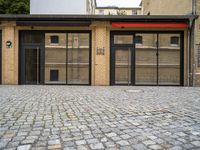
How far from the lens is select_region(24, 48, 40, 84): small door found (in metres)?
16.1

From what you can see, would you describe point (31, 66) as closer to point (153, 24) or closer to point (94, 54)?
point (94, 54)

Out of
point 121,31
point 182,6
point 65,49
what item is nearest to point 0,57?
point 65,49

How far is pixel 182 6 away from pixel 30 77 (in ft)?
36.6

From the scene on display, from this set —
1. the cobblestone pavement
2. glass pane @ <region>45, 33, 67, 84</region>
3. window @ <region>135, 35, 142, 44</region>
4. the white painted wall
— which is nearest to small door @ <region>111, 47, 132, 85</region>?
window @ <region>135, 35, 142, 44</region>

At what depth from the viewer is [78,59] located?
1628 cm

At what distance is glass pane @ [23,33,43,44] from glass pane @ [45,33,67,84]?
445 mm

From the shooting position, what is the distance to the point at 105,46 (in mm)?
15688

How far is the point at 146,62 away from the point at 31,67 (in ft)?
24.3

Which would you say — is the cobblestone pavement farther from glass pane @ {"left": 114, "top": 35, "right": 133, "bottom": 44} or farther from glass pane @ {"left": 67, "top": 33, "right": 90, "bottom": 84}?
glass pane @ {"left": 114, "top": 35, "right": 133, "bottom": 44}

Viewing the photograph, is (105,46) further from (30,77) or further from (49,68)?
(30,77)

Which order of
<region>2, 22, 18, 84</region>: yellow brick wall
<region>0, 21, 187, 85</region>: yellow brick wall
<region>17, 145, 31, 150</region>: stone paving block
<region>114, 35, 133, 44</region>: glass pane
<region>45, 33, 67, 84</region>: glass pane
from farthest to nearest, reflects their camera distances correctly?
<region>45, 33, 67, 84</region>: glass pane
<region>114, 35, 133, 44</region>: glass pane
<region>2, 22, 18, 84</region>: yellow brick wall
<region>0, 21, 187, 85</region>: yellow brick wall
<region>17, 145, 31, 150</region>: stone paving block

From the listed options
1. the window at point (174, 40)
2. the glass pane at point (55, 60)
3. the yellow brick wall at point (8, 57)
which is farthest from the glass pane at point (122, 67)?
the yellow brick wall at point (8, 57)

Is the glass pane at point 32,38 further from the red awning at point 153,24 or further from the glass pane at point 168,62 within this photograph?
the glass pane at point 168,62

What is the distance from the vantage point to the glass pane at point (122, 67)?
1597 cm
